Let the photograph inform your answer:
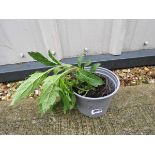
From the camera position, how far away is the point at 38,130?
3.93ft

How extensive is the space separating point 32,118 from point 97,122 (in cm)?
40

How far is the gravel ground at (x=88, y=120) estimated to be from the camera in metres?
1.19

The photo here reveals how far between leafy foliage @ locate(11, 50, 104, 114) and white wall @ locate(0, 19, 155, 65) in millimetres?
381

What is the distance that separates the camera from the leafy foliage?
3.16 ft

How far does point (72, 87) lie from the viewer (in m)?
1.16

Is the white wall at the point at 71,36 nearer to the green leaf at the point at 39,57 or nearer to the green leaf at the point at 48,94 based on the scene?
the green leaf at the point at 39,57

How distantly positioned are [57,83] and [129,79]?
0.75 m

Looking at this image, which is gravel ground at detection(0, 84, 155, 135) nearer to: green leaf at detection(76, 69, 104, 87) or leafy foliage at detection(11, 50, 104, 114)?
leafy foliage at detection(11, 50, 104, 114)

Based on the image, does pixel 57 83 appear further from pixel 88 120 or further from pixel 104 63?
pixel 104 63

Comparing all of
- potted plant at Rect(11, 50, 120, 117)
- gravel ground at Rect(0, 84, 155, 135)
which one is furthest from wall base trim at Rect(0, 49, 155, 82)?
potted plant at Rect(11, 50, 120, 117)

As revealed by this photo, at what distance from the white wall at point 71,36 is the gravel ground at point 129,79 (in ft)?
0.57

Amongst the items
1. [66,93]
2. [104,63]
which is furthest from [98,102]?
[104,63]

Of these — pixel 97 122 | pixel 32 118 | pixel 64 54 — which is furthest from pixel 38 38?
pixel 97 122

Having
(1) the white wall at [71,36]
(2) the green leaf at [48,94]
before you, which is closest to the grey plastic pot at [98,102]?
(2) the green leaf at [48,94]
